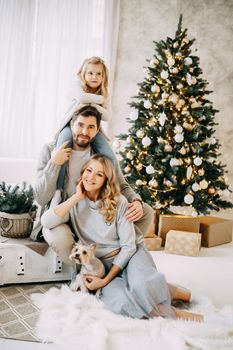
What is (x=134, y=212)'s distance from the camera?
237cm

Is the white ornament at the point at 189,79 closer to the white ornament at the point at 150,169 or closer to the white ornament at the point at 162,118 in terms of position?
the white ornament at the point at 162,118

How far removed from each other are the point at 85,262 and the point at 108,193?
1.40ft

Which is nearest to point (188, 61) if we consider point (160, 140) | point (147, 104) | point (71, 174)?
point (147, 104)

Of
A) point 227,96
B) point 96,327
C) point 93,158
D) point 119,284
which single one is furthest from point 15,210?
point 227,96

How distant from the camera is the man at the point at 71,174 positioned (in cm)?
237

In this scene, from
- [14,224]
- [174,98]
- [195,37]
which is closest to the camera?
[14,224]

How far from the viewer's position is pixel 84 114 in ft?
8.09

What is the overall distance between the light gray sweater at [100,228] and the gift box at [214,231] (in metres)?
1.52

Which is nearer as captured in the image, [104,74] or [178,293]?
[178,293]

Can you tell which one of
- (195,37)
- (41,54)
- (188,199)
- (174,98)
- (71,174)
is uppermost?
(195,37)

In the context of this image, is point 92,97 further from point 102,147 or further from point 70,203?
point 70,203

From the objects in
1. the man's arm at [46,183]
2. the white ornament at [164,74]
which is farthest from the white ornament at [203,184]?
the man's arm at [46,183]

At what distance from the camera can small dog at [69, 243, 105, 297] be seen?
86.3 inches

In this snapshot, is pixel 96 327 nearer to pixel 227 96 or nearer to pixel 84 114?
pixel 84 114
